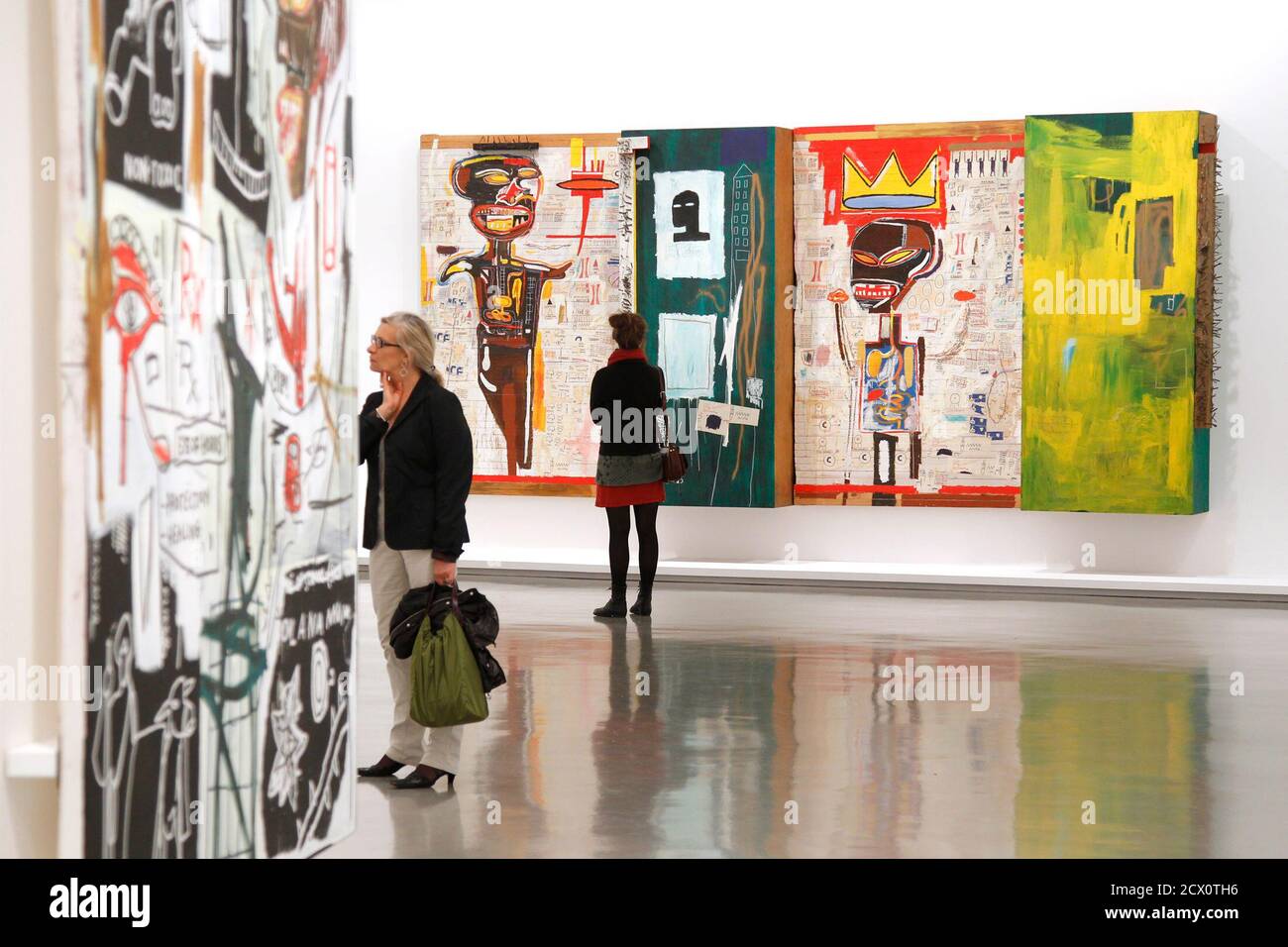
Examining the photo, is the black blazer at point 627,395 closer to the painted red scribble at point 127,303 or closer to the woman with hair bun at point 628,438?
the woman with hair bun at point 628,438

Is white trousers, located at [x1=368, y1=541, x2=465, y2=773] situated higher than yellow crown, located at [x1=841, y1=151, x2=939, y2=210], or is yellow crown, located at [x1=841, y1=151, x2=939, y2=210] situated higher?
yellow crown, located at [x1=841, y1=151, x2=939, y2=210]

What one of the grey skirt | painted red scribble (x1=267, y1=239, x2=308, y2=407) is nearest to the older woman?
painted red scribble (x1=267, y1=239, x2=308, y2=407)

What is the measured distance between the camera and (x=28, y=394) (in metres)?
3.39

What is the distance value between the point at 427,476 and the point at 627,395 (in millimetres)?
3929

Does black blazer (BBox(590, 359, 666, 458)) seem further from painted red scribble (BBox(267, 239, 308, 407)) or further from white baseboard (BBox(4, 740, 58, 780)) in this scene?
white baseboard (BBox(4, 740, 58, 780))

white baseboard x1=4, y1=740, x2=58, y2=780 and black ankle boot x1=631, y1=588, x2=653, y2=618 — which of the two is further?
black ankle boot x1=631, y1=588, x2=653, y2=618

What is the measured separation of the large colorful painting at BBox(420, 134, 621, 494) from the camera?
40.4ft

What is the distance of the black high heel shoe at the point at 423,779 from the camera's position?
5.73m

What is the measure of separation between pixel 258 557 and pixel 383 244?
925 centimetres

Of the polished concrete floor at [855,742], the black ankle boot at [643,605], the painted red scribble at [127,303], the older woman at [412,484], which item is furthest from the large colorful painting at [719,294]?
the painted red scribble at [127,303]

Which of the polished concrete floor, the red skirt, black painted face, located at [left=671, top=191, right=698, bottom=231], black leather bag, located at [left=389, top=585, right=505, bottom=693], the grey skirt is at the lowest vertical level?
the polished concrete floor

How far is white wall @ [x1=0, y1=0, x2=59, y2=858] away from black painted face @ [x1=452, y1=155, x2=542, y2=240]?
9124mm

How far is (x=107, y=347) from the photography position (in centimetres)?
344
